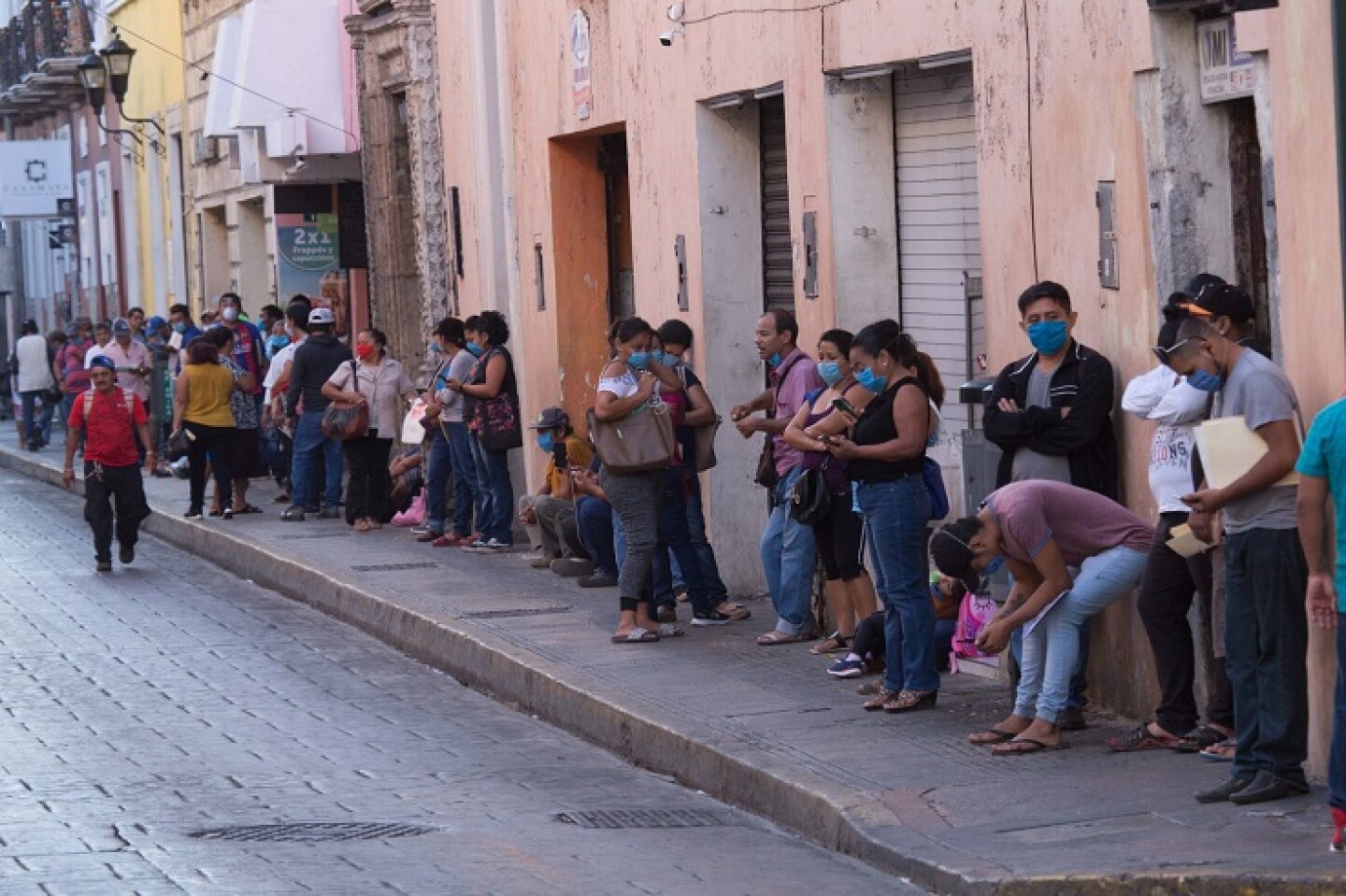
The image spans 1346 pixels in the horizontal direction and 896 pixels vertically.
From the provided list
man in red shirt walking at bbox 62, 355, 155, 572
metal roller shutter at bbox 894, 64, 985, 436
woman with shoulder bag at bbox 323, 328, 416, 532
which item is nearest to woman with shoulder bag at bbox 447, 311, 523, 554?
woman with shoulder bag at bbox 323, 328, 416, 532

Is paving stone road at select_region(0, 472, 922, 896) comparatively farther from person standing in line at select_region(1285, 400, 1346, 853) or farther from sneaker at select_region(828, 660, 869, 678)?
person standing in line at select_region(1285, 400, 1346, 853)

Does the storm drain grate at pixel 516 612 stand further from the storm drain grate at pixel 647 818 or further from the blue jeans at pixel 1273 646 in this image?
the blue jeans at pixel 1273 646

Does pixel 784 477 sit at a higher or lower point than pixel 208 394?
lower

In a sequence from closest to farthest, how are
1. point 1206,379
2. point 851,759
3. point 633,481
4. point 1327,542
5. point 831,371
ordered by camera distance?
point 1327,542
point 1206,379
point 851,759
point 831,371
point 633,481

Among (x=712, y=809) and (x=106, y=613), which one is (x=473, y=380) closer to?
(x=106, y=613)

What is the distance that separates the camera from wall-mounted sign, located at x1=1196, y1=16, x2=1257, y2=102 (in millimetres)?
9719

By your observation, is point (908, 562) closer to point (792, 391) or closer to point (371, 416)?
point (792, 391)

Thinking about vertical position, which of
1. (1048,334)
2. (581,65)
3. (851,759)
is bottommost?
(851,759)

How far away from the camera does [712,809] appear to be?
389 inches

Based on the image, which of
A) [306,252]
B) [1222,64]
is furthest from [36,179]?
[1222,64]

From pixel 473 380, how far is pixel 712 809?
28.9 feet

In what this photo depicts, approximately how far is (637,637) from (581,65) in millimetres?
5950

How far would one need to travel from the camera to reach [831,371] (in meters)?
12.5

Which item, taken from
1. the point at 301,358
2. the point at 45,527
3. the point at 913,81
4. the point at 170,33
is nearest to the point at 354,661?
the point at 913,81
